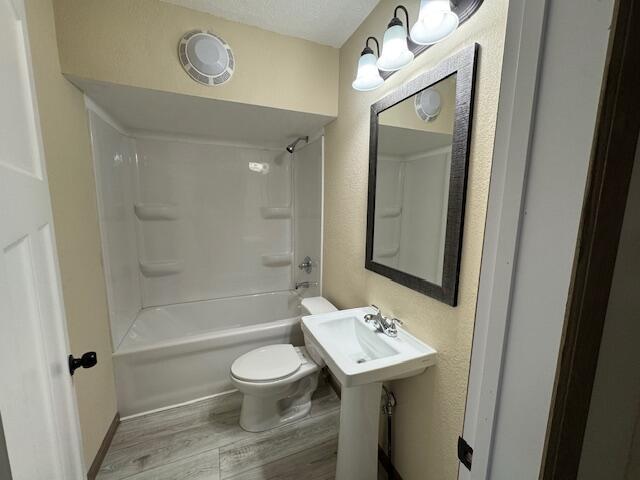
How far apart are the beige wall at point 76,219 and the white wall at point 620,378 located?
1.71m

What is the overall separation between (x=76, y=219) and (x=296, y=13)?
156 centimetres

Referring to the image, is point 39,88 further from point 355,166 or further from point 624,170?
point 624,170

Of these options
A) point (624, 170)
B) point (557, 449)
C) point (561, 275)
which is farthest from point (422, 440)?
point (624, 170)

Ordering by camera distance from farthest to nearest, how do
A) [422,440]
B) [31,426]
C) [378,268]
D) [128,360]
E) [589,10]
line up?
[128,360] < [378,268] < [422,440] < [31,426] < [589,10]

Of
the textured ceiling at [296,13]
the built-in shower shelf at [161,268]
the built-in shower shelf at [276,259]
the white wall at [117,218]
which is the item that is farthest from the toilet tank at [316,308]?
the textured ceiling at [296,13]

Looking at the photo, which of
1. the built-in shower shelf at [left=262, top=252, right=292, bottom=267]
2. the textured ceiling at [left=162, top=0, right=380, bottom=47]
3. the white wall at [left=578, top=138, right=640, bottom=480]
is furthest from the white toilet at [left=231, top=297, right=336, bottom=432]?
the textured ceiling at [left=162, top=0, right=380, bottom=47]

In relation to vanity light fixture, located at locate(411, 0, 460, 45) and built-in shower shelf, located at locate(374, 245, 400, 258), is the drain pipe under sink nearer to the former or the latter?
built-in shower shelf, located at locate(374, 245, 400, 258)

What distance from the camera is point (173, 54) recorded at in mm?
1381

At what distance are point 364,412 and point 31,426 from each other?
44.7 inches

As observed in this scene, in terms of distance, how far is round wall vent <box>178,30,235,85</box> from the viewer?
1.39m

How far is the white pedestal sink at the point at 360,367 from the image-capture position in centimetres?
104

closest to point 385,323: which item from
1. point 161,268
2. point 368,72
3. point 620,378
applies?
point 620,378

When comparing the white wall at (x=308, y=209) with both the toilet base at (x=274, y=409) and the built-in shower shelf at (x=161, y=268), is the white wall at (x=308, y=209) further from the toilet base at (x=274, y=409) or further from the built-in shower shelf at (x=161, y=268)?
the built-in shower shelf at (x=161, y=268)

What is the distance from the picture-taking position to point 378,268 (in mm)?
1443
